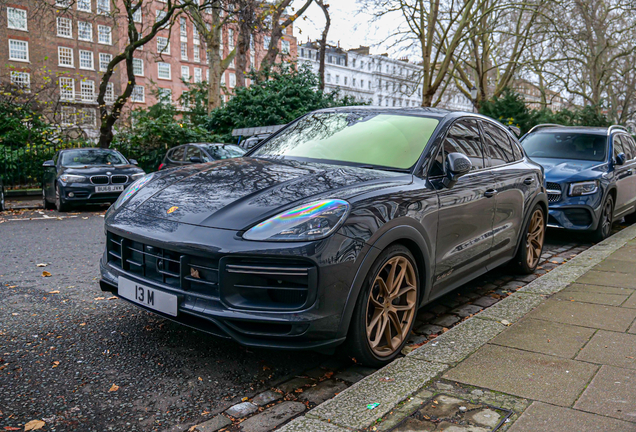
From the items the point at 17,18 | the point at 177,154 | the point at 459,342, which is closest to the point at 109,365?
the point at 459,342

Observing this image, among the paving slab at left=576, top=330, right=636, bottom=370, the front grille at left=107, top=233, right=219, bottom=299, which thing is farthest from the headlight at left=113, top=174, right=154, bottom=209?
the paving slab at left=576, top=330, right=636, bottom=370

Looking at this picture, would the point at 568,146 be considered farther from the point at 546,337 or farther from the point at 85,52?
the point at 85,52

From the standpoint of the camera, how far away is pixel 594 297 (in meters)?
4.95

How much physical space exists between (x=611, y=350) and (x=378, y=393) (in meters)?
1.69

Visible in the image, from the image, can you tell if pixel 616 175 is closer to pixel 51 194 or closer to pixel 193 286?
pixel 193 286

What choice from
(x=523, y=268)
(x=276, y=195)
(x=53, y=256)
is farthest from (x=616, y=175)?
(x=53, y=256)

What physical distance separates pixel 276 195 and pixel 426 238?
42.8 inches

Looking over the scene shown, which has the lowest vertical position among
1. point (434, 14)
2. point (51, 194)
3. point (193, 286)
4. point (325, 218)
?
point (51, 194)

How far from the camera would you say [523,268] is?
5965mm

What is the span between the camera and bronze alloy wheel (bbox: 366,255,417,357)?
3477mm

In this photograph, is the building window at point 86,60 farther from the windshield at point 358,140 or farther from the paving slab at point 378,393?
the paving slab at point 378,393

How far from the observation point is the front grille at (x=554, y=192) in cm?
823

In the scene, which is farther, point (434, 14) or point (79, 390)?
point (434, 14)

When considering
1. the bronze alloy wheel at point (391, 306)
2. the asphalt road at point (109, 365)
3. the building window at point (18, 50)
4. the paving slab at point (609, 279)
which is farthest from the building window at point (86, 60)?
the bronze alloy wheel at point (391, 306)
